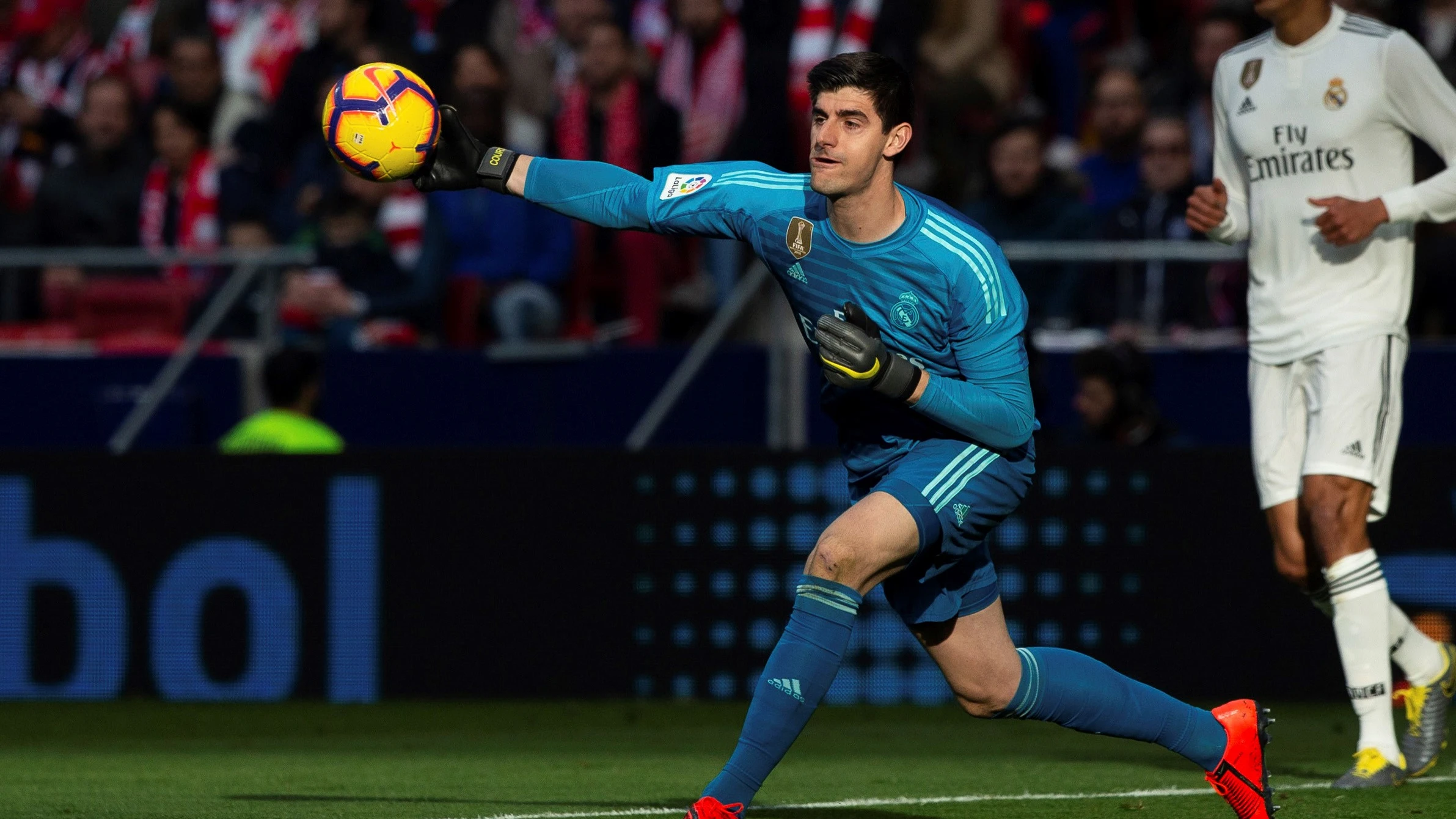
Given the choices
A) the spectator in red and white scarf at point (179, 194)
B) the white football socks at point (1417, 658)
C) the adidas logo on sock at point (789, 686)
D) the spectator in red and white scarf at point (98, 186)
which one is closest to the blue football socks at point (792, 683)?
the adidas logo on sock at point (789, 686)

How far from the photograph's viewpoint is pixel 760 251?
5.63 meters

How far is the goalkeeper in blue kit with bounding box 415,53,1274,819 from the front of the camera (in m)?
5.20

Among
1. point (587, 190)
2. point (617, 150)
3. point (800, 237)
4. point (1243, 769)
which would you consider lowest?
point (1243, 769)

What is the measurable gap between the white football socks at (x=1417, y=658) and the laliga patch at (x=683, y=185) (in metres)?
2.99

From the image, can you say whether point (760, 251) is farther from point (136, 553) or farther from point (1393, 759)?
point (136, 553)

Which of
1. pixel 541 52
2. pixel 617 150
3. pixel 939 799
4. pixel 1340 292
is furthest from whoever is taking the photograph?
pixel 541 52

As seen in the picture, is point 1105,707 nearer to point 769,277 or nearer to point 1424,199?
point 1424,199

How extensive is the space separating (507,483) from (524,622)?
647mm

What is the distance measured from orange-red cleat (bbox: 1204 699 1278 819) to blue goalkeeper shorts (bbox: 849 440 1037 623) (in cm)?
76

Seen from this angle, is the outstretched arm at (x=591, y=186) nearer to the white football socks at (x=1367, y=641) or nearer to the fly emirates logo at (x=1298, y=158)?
the fly emirates logo at (x=1298, y=158)

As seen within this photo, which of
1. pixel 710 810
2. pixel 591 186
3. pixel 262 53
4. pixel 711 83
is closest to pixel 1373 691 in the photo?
pixel 710 810

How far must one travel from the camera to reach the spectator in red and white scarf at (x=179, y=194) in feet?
41.2

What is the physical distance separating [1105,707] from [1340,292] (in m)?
2.01

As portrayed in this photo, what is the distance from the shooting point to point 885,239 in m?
5.40
